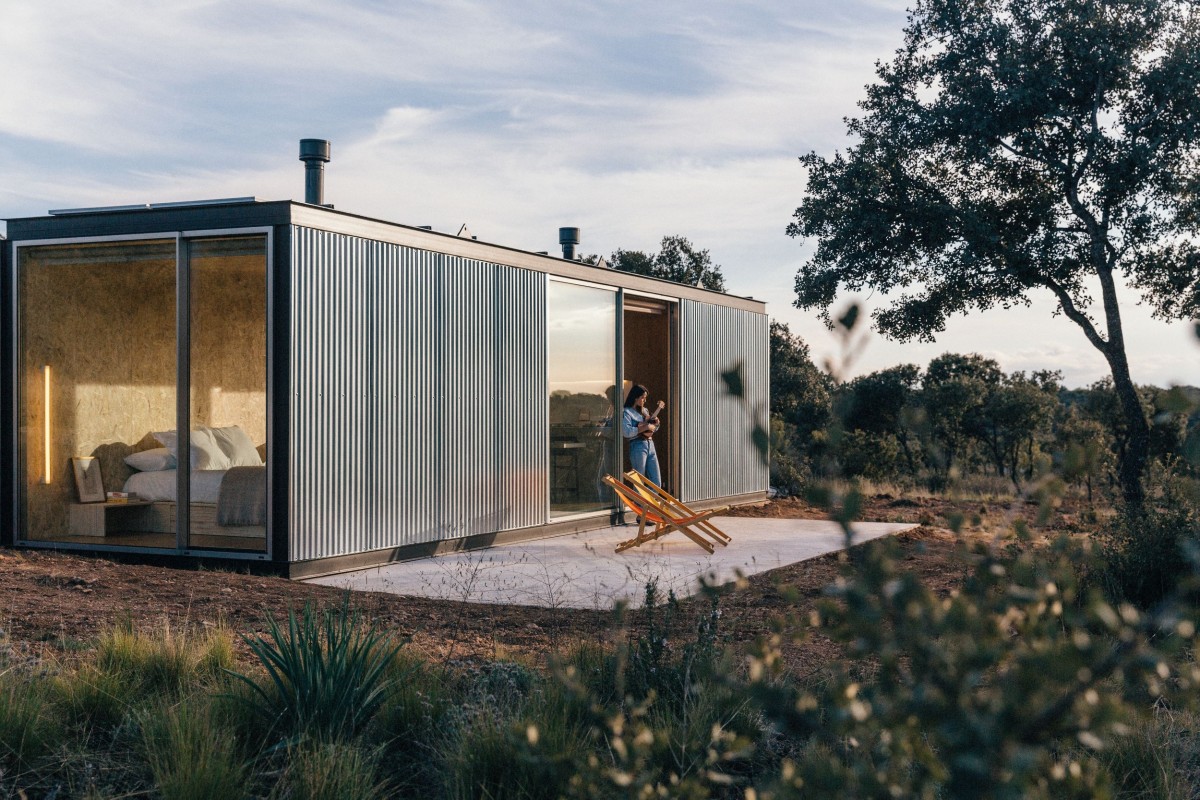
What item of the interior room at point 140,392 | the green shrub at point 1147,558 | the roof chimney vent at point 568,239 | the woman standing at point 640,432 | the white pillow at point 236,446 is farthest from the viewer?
the roof chimney vent at point 568,239

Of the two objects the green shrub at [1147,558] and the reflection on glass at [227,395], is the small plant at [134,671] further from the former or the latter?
the green shrub at [1147,558]

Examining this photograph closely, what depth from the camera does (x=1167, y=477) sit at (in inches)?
376

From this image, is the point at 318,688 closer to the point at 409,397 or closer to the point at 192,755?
the point at 192,755

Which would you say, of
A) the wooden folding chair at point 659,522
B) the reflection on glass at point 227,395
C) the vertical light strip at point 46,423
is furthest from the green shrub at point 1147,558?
the vertical light strip at point 46,423

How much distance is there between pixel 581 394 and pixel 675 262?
17.3 meters

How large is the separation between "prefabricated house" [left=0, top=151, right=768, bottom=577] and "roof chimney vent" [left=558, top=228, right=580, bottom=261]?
6.16ft

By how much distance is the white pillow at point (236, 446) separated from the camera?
8.71 meters

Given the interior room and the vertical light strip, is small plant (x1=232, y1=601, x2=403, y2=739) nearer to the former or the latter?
the interior room

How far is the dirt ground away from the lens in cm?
506

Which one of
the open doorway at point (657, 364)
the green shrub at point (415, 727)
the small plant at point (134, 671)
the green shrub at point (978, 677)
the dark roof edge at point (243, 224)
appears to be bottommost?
the green shrub at point (415, 727)

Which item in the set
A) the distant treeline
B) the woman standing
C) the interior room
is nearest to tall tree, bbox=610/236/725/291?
the distant treeline

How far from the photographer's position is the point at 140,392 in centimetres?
936

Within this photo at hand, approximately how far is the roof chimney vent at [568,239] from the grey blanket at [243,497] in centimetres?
532

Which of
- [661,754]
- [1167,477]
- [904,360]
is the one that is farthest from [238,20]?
[904,360]
